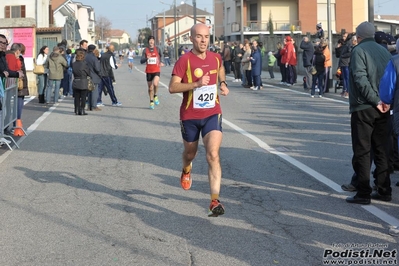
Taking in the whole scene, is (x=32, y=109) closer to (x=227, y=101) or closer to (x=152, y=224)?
(x=227, y=101)

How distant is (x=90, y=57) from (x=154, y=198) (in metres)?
12.1

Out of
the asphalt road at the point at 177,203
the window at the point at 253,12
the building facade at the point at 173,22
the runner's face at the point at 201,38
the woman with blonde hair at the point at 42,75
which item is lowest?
the asphalt road at the point at 177,203

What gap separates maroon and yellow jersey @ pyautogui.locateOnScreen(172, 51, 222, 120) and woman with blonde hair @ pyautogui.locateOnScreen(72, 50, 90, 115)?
11.8 m

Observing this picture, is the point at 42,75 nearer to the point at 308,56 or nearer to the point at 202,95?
the point at 308,56

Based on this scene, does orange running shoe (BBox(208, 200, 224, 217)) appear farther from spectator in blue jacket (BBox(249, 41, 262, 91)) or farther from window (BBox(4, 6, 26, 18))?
window (BBox(4, 6, 26, 18))

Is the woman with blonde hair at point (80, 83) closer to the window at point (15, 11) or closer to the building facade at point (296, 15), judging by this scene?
the window at point (15, 11)

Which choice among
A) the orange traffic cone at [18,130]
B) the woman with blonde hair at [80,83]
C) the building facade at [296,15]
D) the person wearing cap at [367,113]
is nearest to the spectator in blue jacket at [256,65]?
the woman with blonde hair at [80,83]

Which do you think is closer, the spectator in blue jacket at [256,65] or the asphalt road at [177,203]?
the asphalt road at [177,203]

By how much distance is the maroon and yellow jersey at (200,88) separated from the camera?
7273 mm

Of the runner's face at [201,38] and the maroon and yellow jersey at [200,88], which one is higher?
the runner's face at [201,38]

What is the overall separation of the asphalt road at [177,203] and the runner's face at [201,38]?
1692mm

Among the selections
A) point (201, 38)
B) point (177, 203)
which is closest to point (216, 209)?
point (177, 203)

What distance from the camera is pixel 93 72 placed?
19.9 m

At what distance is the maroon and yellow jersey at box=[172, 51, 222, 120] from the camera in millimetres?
7273
